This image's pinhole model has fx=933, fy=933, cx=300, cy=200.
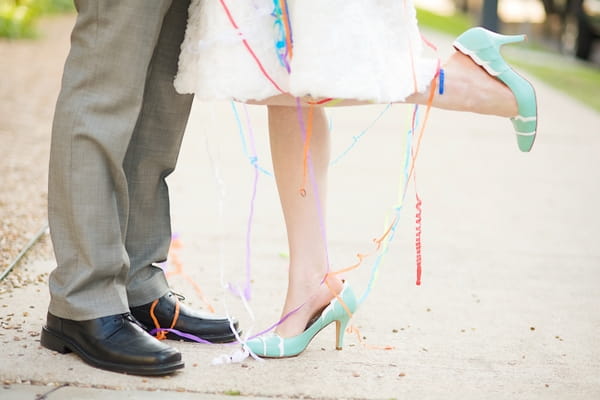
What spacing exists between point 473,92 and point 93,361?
3.89 feet

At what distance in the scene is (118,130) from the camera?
2.30m

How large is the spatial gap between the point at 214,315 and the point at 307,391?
1.94 feet

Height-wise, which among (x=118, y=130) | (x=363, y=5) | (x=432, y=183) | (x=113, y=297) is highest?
(x=363, y=5)

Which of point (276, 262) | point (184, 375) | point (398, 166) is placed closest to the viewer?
point (184, 375)

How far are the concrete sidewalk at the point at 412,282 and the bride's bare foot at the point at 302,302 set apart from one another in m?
0.10

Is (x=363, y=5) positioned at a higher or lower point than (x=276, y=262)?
higher

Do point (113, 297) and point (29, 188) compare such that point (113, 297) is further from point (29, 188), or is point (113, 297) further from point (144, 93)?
point (29, 188)

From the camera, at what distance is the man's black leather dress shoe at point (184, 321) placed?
2633 millimetres

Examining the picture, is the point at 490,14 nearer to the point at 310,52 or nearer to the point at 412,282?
the point at 412,282

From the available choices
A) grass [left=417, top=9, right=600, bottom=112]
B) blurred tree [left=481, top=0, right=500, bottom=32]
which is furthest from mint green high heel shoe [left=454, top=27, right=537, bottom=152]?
blurred tree [left=481, top=0, right=500, bottom=32]

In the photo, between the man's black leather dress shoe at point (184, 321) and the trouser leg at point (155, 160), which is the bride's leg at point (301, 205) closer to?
the man's black leather dress shoe at point (184, 321)

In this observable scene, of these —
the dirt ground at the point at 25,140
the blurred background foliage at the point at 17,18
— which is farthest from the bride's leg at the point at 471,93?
the blurred background foliage at the point at 17,18

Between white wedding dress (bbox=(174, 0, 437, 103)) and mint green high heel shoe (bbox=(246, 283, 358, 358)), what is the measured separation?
619 mm

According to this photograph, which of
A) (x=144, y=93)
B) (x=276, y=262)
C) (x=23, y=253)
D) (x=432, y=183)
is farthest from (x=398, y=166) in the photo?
(x=144, y=93)
